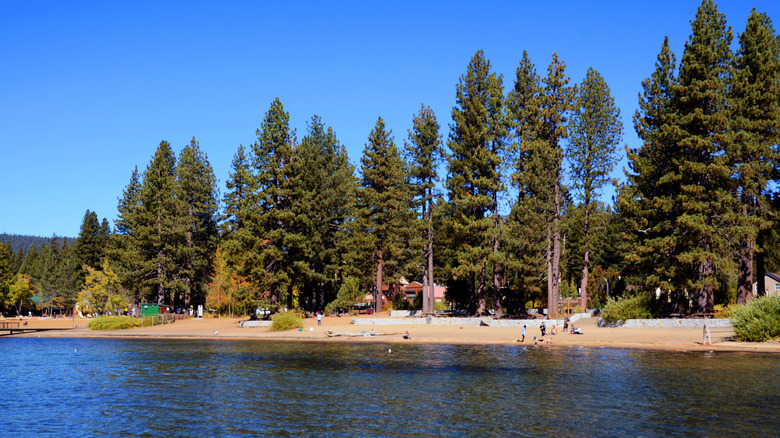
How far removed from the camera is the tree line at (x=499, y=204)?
4953cm

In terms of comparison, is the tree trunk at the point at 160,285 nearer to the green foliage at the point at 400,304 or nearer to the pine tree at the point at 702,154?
the green foliage at the point at 400,304

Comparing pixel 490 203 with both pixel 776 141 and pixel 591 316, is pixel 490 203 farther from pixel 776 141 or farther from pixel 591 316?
pixel 776 141

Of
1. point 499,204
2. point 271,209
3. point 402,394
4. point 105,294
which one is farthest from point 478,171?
point 105,294

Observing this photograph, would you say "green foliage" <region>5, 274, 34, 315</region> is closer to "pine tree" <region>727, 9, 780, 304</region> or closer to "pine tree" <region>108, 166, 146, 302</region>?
"pine tree" <region>108, 166, 146, 302</region>

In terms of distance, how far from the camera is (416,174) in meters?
69.2

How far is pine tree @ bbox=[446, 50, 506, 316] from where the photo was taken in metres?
61.2

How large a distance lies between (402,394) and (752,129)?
4039 centimetres

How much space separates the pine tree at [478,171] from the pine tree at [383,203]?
8024mm

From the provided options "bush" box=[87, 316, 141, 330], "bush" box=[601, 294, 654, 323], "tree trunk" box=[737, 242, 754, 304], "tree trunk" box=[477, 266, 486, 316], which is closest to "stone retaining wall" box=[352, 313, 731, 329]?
"bush" box=[601, 294, 654, 323]

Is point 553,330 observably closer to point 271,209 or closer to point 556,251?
point 556,251

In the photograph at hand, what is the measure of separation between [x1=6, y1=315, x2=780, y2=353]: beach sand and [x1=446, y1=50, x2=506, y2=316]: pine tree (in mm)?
7159

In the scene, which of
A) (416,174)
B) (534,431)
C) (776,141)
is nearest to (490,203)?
(416,174)

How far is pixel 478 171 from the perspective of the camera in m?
63.9

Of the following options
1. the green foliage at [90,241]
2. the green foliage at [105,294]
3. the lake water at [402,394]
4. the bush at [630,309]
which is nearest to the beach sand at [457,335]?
the bush at [630,309]
